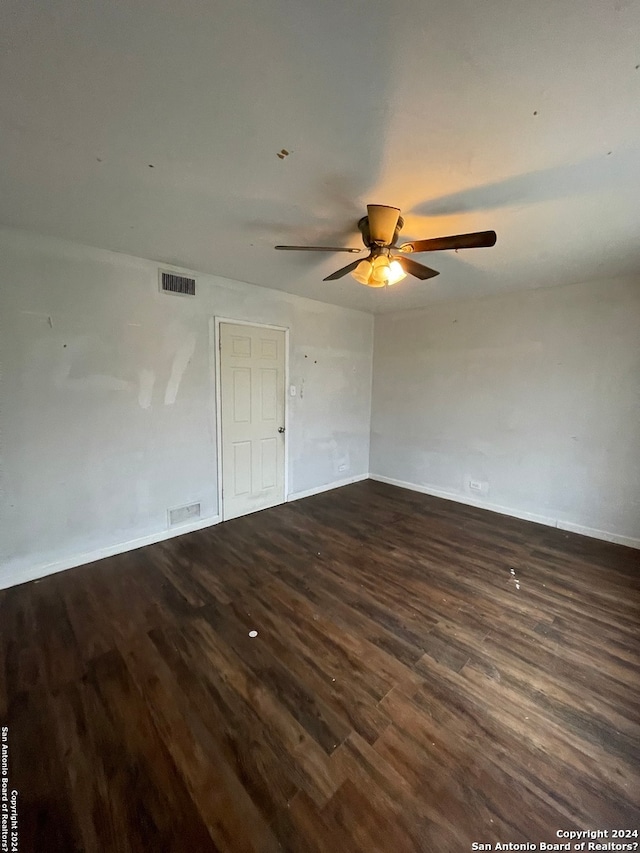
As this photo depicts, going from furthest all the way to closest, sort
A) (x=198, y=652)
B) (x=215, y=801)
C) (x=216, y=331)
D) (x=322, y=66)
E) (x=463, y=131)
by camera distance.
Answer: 1. (x=216, y=331)
2. (x=198, y=652)
3. (x=463, y=131)
4. (x=215, y=801)
5. (x=322, y=66)

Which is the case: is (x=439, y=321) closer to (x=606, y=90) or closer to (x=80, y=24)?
(x=606, y=90)

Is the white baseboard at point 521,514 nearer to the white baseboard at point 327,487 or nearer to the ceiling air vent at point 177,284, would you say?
the white baseboard at point 327,487

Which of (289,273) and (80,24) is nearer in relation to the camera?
(80,24)

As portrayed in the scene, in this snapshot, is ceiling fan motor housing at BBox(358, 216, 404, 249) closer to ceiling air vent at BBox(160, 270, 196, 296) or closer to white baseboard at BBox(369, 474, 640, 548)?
ceiling air vent at BBox(160, 270, 196, 296)

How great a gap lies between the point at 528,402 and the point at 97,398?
4.17 meters

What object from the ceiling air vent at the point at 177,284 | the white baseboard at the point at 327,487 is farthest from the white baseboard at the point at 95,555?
the ceiling air vent at the point at 177,284

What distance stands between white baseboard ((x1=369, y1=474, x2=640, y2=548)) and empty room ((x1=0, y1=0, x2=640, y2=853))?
0.04 m

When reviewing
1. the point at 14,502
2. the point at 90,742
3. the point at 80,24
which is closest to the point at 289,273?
the point at 80,24

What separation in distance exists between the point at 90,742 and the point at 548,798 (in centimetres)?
180

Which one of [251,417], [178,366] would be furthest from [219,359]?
[251,417]

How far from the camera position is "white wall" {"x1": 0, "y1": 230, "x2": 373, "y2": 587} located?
7.82 feet

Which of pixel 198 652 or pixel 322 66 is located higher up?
pixel 322 66

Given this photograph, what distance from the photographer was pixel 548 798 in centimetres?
123

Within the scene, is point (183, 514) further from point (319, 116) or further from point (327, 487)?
point (319, 116)
